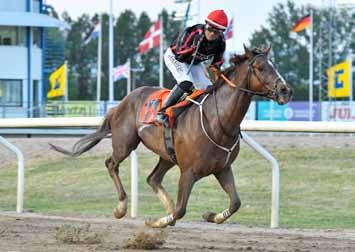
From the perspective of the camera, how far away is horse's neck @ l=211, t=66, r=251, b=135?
8.13 meters

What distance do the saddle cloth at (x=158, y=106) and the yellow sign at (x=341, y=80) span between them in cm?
2996

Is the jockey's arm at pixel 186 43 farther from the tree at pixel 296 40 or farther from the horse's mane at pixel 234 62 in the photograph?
the tree at pixel 296 40

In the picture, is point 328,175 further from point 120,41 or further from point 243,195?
point 120,41

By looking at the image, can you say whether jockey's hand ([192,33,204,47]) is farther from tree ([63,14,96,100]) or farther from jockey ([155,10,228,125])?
tree ([63,14,96,100])

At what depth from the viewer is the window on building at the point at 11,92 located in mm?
38969

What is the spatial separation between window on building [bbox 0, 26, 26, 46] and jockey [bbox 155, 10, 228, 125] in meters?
32.6

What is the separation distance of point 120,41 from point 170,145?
212 ft

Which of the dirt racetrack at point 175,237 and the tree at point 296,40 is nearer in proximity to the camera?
the dirt racetrack at point 175,237

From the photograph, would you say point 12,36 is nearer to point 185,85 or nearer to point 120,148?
point 120,148

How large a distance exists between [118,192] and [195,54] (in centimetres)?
169

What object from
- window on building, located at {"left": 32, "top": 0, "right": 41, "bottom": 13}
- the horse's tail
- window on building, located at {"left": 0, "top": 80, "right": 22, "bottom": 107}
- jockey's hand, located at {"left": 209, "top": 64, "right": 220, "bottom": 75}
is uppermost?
window on building, located at {"left": 32, "top": 0, "right": 41, "bottom": 13}

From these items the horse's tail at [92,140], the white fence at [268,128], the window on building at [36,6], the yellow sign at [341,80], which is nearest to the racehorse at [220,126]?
the horse's tail at [92,140]

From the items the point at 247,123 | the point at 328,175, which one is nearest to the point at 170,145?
the point at 247,123

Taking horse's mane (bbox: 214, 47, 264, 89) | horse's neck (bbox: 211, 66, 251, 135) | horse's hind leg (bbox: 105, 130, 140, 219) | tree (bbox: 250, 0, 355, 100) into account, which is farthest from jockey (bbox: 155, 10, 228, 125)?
tree (bbox: 250, 0, 355, 100)
